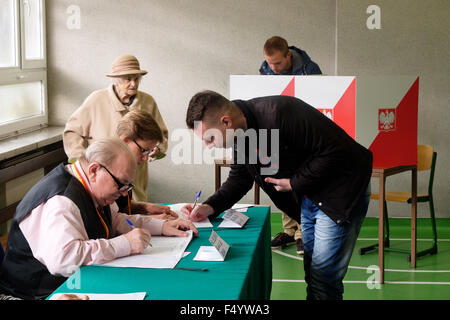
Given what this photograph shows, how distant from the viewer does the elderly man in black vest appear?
216 cm

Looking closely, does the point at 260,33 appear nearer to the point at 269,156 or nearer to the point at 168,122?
the point at 168,122

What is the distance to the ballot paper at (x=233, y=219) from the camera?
2.93 meters

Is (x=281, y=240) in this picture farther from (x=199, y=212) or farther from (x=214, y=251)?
(x=214, y=251)

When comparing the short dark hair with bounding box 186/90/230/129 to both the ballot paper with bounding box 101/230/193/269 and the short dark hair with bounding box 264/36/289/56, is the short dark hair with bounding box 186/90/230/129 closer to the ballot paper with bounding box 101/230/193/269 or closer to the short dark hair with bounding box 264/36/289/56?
the ballot paper with bounding box 101/230/193/269

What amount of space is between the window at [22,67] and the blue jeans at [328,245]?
3.67 m

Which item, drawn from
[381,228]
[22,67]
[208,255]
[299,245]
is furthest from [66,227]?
[22,67]

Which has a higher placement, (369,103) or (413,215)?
(369,103)

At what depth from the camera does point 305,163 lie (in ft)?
8.84

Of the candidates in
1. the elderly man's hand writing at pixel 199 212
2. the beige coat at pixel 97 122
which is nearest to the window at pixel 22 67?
the beige coat at pixel 97 122

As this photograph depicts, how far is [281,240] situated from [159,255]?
124 inches

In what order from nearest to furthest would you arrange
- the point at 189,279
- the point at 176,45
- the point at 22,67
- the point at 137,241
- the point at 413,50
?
the point at 189,279 → the point at 137,241 → the point at 22,67 → the point at 413,50 → the point at 176,45

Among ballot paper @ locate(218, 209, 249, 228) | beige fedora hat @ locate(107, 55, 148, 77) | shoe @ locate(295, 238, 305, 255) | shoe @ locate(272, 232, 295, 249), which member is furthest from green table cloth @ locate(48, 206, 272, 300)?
shoe @ locate(272, 232, 295, 249)

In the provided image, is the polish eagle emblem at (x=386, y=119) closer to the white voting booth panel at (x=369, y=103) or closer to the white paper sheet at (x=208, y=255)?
the white voting booth panel at (x=369, y=103)
